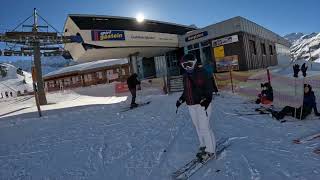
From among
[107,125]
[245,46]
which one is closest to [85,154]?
[107,125]

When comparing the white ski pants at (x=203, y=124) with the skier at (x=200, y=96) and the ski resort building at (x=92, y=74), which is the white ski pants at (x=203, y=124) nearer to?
the skier at (x=200, y=96)

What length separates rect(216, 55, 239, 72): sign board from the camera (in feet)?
83.6

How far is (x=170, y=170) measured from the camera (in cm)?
495

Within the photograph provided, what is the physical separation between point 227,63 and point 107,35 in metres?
10.5

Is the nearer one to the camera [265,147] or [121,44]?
[265,147]

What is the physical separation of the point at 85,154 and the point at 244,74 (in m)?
15.6

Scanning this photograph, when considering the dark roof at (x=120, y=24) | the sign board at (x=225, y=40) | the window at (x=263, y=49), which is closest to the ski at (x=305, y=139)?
the dark roof at (x=120, y=24)

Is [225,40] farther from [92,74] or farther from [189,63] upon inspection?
[92,74]

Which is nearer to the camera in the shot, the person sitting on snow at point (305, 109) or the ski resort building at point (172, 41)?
the person sitting on snow at point (305, 109)

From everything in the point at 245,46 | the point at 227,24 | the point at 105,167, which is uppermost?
the point at 227,24

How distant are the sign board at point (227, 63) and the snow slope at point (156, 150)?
15721 millimetres

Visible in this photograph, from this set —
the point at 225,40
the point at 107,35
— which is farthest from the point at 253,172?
the point at 225,40

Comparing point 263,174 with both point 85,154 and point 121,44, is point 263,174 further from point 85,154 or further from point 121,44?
point 121,44

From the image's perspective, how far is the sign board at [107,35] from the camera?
2210 centimetres
